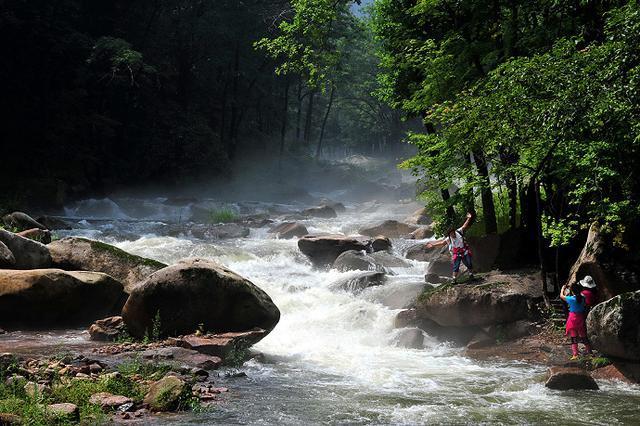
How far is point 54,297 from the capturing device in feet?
41.0

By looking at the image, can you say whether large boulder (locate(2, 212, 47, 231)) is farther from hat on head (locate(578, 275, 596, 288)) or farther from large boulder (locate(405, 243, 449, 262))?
hat on head (locate(578, 275, 596, 288))

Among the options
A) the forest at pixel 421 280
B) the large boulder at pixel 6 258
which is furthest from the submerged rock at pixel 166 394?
the large boulder at pixel 6 258

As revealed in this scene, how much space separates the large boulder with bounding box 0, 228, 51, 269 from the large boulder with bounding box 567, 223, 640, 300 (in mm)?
11968

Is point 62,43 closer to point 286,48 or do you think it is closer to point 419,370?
point 286,48

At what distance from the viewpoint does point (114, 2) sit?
4172 centimetres

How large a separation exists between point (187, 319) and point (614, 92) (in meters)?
8.41

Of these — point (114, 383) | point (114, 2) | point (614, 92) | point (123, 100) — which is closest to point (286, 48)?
→ point (614, 92)

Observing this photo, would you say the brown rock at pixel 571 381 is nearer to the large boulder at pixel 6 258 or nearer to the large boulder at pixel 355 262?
the large boulder at pixel 355 262

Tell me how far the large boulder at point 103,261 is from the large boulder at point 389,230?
1340 centimetres

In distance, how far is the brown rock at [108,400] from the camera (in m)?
7.33

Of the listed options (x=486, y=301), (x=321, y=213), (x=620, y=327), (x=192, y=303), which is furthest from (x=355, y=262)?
(x=321, y=213)

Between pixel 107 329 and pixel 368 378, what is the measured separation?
541cm

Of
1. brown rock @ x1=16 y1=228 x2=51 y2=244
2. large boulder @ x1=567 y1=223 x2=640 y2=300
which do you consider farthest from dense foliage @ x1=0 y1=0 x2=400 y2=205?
brown rock @ x1=16 y1=228 x2=51 y2=244

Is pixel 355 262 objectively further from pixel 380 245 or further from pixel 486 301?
pixel 486 301
